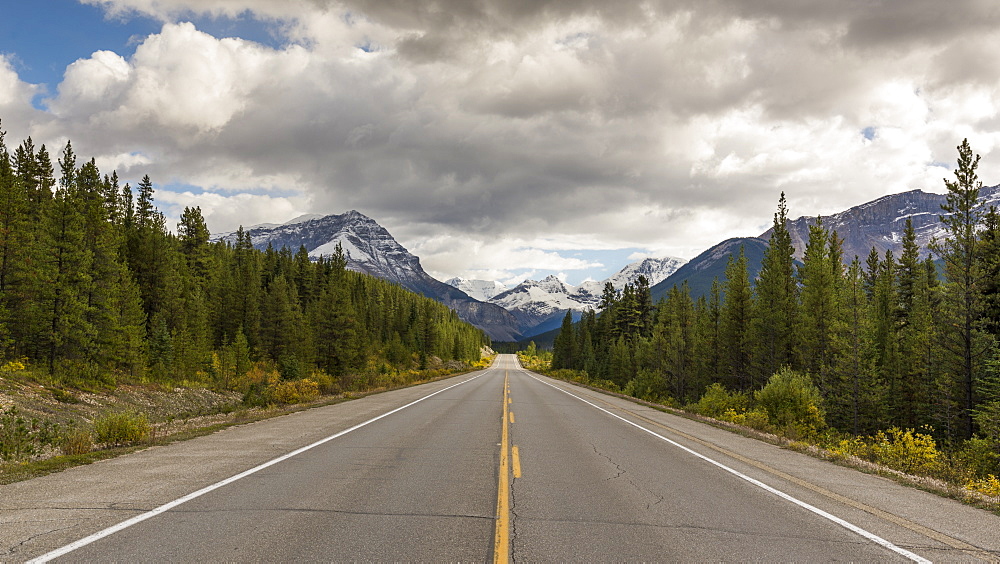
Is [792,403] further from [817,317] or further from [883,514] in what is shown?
[883,514]

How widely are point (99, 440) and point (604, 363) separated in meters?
67.2

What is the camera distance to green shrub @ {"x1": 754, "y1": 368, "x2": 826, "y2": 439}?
78.7ft

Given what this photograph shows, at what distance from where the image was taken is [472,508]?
631 cm

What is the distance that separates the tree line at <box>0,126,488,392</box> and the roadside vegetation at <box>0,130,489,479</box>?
0.39 ft

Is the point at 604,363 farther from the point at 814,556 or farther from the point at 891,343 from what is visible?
the point at 814,556

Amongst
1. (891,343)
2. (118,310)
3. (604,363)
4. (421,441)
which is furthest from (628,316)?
(421,441)

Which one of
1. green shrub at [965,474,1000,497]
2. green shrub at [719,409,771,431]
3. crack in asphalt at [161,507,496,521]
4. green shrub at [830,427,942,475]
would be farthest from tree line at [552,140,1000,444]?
crack in asphalt at [161,507,496,521]

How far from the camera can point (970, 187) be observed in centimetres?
2825

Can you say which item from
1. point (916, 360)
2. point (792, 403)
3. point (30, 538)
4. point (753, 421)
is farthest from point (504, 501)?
point (916, 360)

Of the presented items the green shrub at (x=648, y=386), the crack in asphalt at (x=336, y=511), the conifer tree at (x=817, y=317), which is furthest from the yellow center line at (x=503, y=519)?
the green shrub at (x=648, y=386)

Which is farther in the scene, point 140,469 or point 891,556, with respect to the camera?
point 140,469

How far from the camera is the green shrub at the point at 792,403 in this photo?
78.7ft

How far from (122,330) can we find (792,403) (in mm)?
39617

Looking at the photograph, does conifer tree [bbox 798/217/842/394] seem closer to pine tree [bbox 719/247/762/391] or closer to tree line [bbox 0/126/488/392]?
pine tree [bbox 719/247/762/391]
